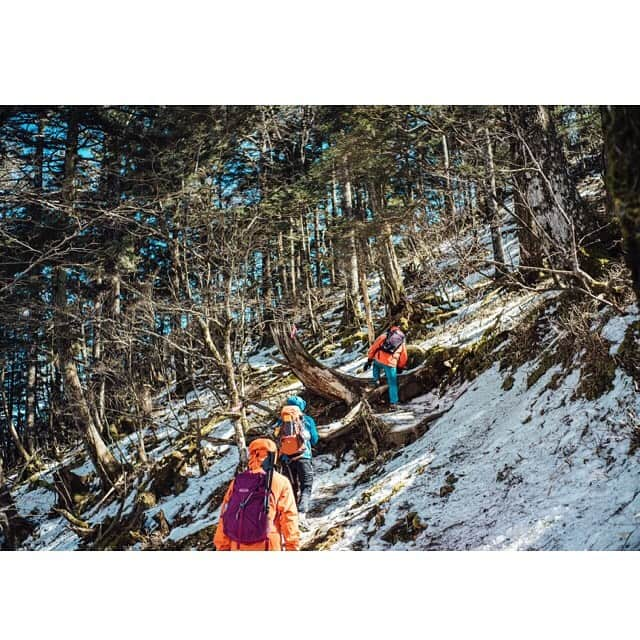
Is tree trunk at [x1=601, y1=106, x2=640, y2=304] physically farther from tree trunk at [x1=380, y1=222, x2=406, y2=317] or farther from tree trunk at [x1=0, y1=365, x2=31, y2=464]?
tree trunk at [x1=0, y1=365, x2=31, y2=464]

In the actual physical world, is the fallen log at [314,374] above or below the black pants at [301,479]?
above

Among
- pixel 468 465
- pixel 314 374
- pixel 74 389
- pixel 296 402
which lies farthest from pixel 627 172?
pixel 74 389

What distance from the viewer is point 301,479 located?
504cm

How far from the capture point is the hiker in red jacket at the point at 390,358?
5.72 meters

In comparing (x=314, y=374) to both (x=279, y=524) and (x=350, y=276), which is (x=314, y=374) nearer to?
(x=350, y=276)

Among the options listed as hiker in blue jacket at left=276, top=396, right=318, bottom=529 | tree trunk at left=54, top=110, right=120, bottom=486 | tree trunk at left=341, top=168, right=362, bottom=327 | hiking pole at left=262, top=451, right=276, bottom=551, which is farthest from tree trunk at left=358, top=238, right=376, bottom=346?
tree trunk at left=54, top=110, right=120, bottom=486

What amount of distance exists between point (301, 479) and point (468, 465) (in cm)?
161

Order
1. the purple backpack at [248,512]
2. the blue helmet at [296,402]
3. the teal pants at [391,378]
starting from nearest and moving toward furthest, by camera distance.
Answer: the purple backpack at [248,512], the blue helmet at [296,402], the teal pants at [391,378]

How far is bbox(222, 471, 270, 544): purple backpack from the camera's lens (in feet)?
13.8

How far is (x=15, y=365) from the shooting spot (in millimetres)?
5891

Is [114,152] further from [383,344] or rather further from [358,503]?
[358,503]

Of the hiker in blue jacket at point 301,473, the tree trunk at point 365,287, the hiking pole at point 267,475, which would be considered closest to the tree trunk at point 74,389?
the hiker in blue jacket at point 301,473

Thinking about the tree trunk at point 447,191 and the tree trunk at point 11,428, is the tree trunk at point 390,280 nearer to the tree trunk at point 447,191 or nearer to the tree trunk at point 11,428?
the tree trunk at point 447,191

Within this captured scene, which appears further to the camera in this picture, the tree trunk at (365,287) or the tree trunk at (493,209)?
the tree trunk at (365,287)
